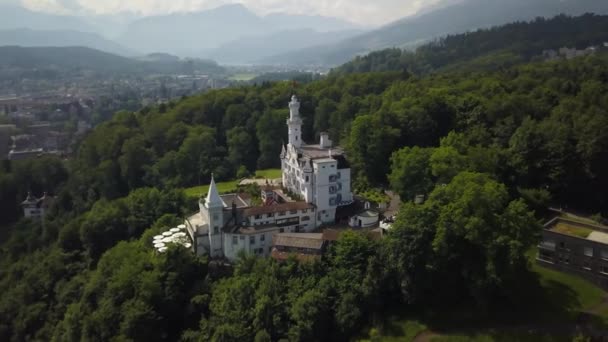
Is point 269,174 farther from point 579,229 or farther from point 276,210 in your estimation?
point 579,229

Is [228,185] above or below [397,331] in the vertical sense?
above

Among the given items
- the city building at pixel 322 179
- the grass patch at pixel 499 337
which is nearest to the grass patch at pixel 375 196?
the city building at pixel 322 179

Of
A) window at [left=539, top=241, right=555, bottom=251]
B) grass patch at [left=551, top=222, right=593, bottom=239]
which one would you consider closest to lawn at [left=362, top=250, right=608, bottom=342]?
window at [left=539, top=241, right=555, bottom=251]

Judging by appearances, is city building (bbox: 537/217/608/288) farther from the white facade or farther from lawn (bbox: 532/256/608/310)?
the white facade

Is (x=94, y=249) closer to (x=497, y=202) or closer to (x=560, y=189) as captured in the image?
(x=497, y=202)

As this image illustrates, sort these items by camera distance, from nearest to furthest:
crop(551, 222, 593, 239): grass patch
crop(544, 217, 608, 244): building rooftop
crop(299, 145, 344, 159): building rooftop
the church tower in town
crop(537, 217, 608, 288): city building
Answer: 1. crop(537, 217, 608, 288): city building
2. crop(544, 217, 608, 244): building rooftop
3. crop(551, 222, 593, 239): grass patch
4. crop(299, 145, 344, 159): building rooftop
5. the church tower in town

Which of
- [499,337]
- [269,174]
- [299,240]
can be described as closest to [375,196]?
[299,240]

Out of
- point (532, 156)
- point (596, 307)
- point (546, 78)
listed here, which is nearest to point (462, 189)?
point (596, 307)
